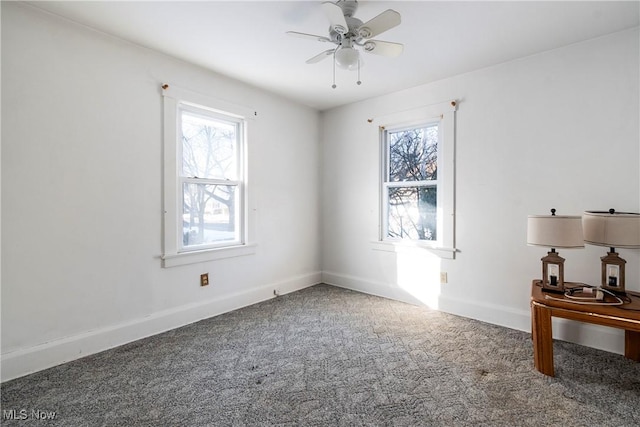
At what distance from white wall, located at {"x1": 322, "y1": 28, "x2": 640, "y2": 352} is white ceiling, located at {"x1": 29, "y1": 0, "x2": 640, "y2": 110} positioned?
Result: 229mm

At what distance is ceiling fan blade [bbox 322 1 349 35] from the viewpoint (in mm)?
1716

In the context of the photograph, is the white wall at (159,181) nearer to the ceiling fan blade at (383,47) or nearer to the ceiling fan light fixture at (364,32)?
the ceiling fan blade at (383,47)

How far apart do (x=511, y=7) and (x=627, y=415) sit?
257cm

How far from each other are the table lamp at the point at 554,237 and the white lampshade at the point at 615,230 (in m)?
0.19

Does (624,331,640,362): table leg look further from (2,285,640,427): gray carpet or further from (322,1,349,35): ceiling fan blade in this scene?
(322,1,349,35): ceiling fan blade

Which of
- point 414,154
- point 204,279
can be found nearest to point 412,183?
point 414,154

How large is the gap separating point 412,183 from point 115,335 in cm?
329

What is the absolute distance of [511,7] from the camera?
6.91 ft

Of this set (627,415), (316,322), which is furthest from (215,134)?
(627,415)

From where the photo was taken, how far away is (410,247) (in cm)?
363

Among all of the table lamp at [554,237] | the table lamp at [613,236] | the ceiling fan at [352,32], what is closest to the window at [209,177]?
the ceiling fan at [352,32]

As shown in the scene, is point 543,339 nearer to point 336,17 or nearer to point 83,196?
point 336,17

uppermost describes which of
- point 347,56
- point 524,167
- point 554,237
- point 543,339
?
point 347,56

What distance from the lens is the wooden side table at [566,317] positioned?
74.7 inches
